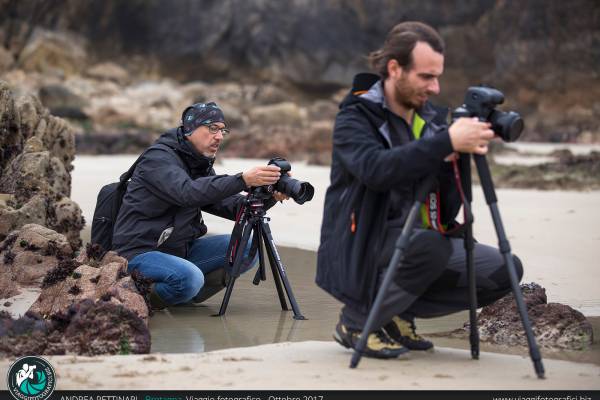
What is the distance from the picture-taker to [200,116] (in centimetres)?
596

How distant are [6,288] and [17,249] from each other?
360 millimetres

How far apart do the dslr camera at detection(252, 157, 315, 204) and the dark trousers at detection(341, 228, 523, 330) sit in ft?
4.49

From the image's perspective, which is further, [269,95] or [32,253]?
[269,95]

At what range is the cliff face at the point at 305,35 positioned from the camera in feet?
124

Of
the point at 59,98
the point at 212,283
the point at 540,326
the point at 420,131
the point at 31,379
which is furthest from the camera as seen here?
the point at 59,98

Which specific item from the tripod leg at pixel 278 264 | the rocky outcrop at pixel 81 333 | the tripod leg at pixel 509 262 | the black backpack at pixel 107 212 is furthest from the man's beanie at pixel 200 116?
the tripod leg at pixel 509 262

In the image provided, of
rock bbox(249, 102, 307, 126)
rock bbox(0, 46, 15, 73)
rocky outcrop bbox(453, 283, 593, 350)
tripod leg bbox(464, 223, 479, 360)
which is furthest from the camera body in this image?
rock bbox(0, 46, 15, 73)

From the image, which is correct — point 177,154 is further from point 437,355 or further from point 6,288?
point 437,355

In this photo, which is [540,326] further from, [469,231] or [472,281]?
[469,231]

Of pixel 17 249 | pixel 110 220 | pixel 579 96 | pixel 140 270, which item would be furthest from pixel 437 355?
pixel 579 96

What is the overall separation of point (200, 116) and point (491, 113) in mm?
2263

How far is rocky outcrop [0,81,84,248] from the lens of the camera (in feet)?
24.7

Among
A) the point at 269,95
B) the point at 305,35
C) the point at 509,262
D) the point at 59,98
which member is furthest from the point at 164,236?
the point at 305,35

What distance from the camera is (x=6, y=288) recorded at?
237 inches
